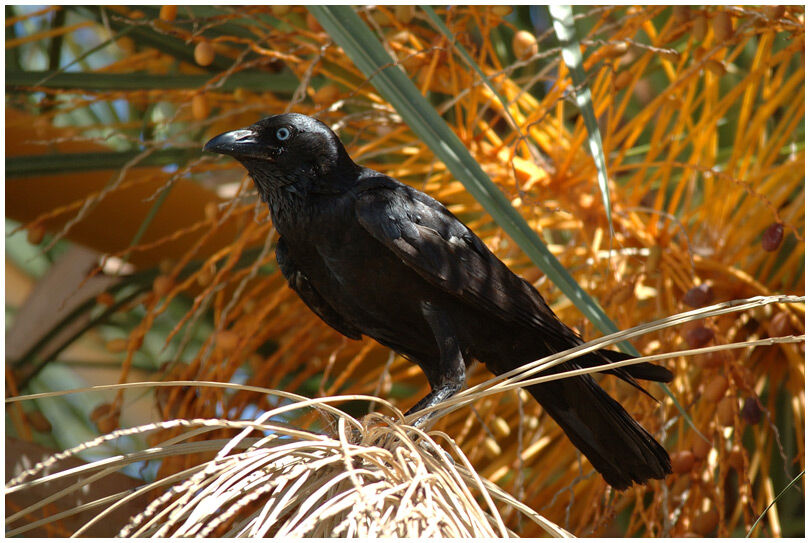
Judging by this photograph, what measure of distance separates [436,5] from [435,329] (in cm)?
90

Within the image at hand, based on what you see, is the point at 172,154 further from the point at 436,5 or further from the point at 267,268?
the point at 436,5

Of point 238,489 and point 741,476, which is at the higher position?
point 238,489

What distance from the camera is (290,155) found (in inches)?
68.1

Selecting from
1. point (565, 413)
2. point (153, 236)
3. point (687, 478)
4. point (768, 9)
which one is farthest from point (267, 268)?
point (768, 9)

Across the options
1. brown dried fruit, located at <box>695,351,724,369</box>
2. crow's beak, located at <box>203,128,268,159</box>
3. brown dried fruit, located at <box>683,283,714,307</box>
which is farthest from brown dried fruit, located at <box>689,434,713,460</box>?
crow's beak, located at <box>203,128,268,159</box>

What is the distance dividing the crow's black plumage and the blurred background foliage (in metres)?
0.08

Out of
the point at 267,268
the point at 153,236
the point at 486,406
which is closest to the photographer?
the point at 486,406

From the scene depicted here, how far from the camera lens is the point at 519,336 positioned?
184 cm

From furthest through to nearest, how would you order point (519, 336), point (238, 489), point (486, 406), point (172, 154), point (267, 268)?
point (267, 268)
point (172, 154)
point (486, 406)
point (519, 336)
point (238, 489)

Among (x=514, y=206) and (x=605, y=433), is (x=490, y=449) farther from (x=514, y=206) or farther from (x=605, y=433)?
(x=514, y=206)

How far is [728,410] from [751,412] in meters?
0.06

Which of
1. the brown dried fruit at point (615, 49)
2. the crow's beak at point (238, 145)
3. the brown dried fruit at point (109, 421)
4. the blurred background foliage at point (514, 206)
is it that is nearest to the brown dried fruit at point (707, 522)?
the blurred background foliage at point (514, 206)

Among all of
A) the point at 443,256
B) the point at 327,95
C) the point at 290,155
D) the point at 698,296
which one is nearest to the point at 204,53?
the point at 327,95

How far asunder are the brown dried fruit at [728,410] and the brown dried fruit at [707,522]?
17cm
